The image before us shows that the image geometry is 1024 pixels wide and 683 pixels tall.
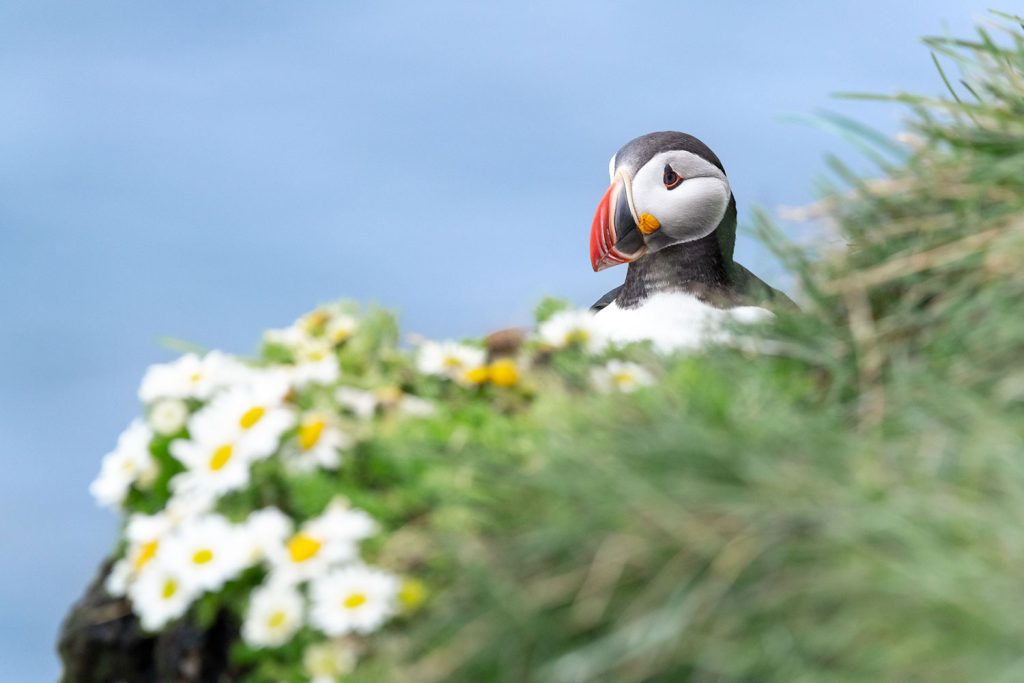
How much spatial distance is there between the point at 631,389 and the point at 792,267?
Answer: 84cm

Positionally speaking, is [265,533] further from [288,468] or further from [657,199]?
[657,199]

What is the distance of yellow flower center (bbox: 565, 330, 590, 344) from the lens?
351 cm

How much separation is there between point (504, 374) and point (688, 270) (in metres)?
2.41

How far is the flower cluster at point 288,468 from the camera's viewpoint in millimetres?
2465

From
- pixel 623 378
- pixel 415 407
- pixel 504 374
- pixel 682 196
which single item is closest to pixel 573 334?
pixel 504 374

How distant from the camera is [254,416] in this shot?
2840mm

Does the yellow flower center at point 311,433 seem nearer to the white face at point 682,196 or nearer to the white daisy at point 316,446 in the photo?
the white daisy at point 316,446

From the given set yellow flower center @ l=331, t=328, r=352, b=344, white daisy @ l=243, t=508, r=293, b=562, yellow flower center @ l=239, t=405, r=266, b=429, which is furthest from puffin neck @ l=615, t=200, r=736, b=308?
white daisy @ l=243, t=508, r=293, b=562

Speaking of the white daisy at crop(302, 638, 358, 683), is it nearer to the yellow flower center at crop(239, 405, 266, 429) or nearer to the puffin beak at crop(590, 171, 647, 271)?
the yellow flower center at crop(239, 405, 266, 429)

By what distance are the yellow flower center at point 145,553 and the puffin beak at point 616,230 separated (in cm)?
317

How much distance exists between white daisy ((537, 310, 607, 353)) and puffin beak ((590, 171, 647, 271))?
6.51 ft

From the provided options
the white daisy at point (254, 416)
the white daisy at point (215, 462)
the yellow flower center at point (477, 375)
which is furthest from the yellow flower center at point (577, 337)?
the white daisy at point (215, 462)

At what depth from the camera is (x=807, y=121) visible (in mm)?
3578

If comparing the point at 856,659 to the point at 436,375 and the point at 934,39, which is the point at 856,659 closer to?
the point at 436,375
